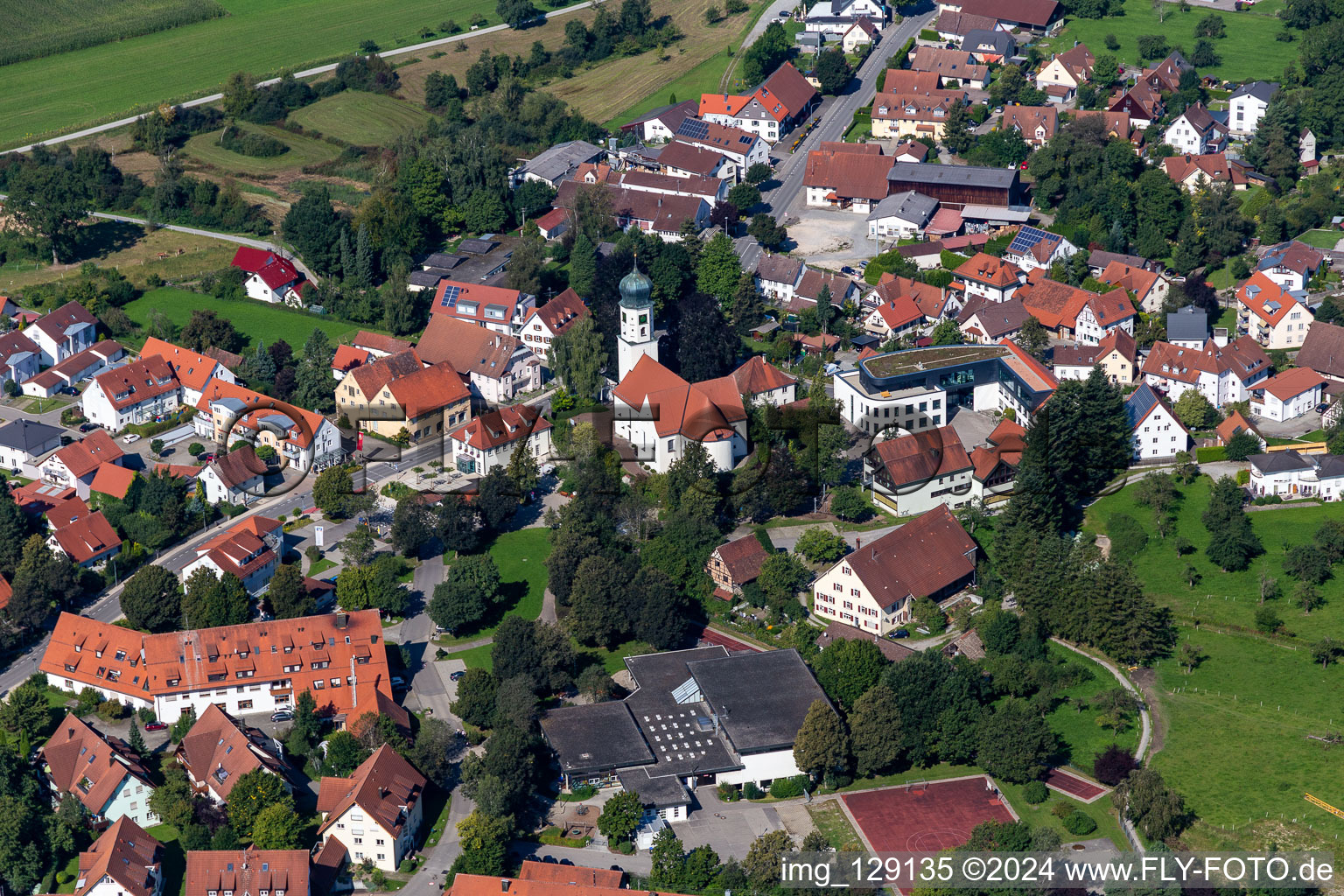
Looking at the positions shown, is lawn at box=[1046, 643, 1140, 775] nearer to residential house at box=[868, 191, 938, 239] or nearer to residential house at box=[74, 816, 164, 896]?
residential house at box=[74, 816, 164, 896]

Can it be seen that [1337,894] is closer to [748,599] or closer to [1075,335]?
[748,599]

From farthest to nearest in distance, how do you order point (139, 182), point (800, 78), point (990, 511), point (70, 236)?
point (800, 78) → point (139, 182) → point (70, 236) → point (990, 511)

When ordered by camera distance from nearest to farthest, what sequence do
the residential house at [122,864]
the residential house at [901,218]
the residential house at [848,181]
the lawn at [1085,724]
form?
1. the residential house at [122,864]
2. the lawn at [1085,724]
3. the residential house at [901,218]
4. the residential house at [848,181]

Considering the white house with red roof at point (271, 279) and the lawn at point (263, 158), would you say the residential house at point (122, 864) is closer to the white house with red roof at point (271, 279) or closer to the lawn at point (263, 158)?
the white house with red roof at point (271, 279)

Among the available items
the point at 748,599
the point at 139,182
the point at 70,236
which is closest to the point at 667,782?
the point at 748,599

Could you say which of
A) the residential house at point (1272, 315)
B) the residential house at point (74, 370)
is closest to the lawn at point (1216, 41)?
the residential house at point (1272, 315)

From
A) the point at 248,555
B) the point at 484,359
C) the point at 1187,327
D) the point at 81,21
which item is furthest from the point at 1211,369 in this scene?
the point at 81,21
